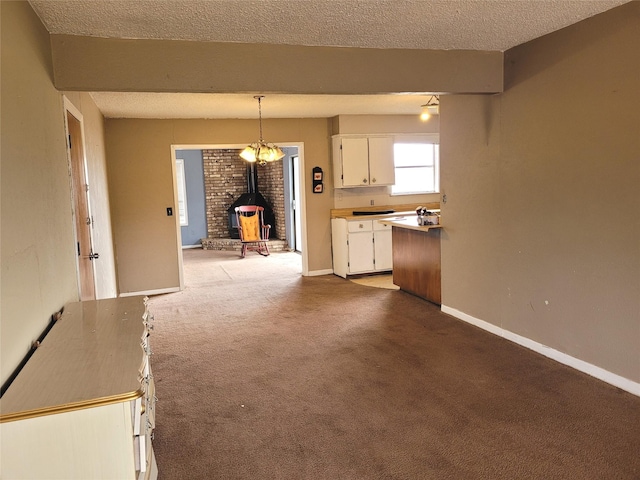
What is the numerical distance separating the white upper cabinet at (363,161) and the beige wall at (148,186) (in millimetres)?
973

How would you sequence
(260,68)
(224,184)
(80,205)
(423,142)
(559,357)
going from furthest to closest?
(224,184)
(423,142)
(80,205)
(559,357)
(260,68)

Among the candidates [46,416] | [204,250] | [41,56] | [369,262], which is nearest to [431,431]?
[46,416]

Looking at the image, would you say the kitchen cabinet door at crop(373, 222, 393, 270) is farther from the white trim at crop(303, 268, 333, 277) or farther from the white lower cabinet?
the white trim at crop(303, 268, 333, 277)

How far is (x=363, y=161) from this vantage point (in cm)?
679

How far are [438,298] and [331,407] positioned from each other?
2.42 metres

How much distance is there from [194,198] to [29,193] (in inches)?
332

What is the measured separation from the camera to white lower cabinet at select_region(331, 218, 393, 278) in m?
6.60

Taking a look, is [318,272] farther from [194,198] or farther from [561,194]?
[194,198]

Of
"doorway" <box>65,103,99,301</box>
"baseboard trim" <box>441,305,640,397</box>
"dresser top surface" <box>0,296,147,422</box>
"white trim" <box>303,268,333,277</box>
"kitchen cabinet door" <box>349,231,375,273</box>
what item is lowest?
"baseboard trim" <box>441,305,640,397</box>

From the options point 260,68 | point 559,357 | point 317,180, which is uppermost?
point 260,68

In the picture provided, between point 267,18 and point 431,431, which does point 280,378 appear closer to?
point 431,431

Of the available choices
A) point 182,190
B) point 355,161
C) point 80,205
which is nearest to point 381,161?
point 355,161

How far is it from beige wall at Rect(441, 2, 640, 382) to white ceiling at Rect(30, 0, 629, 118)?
1.00 feet

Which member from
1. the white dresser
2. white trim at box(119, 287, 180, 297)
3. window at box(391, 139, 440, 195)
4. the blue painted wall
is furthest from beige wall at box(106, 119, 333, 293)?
the white dresser
